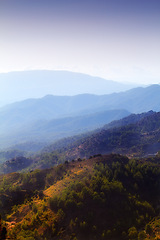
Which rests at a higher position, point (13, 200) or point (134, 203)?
point (13, 200)

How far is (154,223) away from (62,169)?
3574 centimetres

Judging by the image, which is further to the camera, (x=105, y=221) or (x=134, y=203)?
(x=134, y=203)

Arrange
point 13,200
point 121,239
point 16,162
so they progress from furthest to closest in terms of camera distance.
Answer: point 16,162, point 13,200, point 121,239

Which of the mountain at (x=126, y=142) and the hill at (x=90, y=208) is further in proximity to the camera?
the mountain at (x=126, y=142)

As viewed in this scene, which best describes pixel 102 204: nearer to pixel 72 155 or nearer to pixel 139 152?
pixel 139 152

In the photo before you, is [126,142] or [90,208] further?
[126,142]

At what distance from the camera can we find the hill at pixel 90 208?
31891 millimetres

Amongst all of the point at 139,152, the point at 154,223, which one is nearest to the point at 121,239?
the point at 154,223

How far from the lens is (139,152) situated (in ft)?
358

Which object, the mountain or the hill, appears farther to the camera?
the mountain

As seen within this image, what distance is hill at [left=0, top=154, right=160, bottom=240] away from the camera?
105 ft

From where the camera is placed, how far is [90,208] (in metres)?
37.5

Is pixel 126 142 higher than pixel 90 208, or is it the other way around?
pixel 90 208

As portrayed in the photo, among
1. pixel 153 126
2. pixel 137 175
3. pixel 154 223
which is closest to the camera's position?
pixel 154 223
